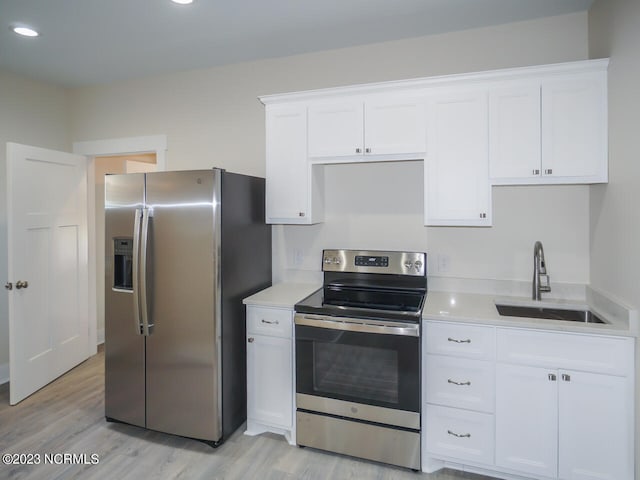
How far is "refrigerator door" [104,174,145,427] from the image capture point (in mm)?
2623

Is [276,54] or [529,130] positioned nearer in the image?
[529,130]

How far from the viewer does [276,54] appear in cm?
312

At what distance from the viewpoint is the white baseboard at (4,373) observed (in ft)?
11.3

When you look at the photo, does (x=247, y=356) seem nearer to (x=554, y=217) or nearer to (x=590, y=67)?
(x=554, y=217)

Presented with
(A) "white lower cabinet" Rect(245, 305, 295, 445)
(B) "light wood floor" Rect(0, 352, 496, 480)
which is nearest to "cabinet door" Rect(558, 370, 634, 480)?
(B) "light wood floor" Rect(0, 352, 496, 480)

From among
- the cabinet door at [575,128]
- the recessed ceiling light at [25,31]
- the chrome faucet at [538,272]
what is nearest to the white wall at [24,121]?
the recessed ceiling light at [25,31]

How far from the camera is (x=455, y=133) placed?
245 centimetres

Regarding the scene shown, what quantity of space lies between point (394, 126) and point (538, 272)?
1265mm

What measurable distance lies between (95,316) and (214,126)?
233 cm

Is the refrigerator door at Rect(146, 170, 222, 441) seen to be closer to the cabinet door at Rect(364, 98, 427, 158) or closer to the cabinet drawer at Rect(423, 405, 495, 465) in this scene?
the cabinet door at Rect(364, 98, 427, 158)

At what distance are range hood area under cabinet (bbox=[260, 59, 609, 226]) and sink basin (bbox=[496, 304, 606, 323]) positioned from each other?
57cm

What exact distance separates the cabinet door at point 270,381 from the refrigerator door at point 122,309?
0.71 m

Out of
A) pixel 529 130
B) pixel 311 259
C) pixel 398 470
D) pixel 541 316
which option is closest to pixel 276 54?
pixel 311 259

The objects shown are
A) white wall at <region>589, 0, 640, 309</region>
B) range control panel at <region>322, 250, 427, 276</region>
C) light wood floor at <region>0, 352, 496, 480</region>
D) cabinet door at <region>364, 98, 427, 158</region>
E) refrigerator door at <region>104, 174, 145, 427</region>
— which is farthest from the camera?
range control panel at <region>322, 250, 427, 276</region>
